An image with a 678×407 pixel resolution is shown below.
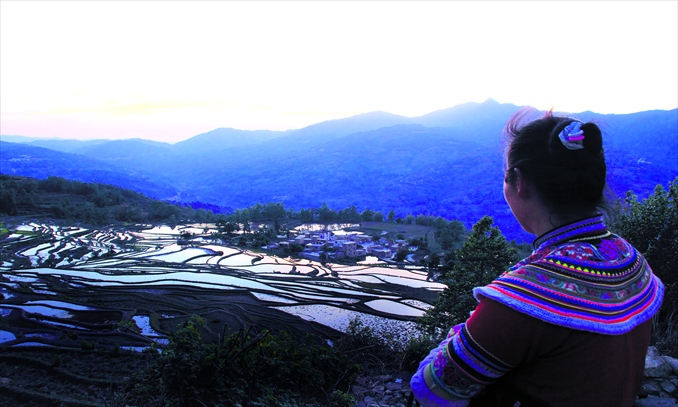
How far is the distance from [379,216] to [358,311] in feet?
158

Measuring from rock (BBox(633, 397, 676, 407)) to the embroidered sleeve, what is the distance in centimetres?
369

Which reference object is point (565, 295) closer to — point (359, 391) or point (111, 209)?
point (359, 391)

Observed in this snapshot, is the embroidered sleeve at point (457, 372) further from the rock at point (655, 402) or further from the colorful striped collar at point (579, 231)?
the rock at point (655, 402)

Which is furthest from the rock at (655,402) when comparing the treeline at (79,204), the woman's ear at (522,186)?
the treeline at (79,204)

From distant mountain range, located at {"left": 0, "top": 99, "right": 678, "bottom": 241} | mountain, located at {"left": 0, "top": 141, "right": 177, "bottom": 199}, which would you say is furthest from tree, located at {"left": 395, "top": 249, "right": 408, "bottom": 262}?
mountain, located at {"left": 0, "top": 141, "right": 177, "bottom": 199}

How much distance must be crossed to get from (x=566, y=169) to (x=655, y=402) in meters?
3.92

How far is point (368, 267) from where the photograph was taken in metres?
26.2

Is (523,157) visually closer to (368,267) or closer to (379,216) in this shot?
(368,267)

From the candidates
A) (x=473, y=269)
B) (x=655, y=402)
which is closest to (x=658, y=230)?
(x=473, y=269)

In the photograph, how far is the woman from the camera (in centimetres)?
79

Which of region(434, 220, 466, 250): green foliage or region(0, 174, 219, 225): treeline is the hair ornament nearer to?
region(434, 220, 466, 250): green foliage

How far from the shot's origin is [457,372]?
2.94 ft

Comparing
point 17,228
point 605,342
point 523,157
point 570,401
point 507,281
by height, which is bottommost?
point 17,228

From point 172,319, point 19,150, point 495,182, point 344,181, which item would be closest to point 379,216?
point 172,319
